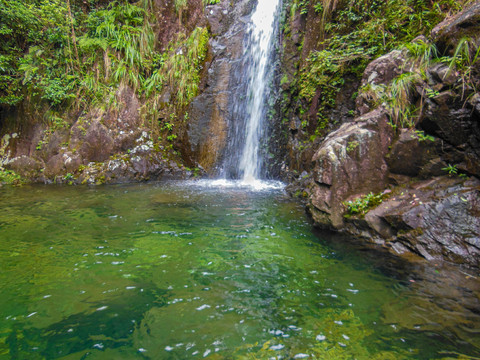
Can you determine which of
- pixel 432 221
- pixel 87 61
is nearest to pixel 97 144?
pixel 87 61

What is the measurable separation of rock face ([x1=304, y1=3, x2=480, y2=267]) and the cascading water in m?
4.90

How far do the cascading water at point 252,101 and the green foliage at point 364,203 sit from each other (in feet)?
17.3

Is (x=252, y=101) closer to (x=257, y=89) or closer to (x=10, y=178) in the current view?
(x=257, y=89)

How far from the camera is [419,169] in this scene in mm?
3709

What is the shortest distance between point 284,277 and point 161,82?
33.7ft

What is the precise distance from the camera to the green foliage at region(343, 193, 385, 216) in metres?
3.87

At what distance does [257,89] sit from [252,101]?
18.1 inches

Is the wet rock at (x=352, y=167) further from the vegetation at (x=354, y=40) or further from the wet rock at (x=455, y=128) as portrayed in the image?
the wet rock at (x=455, y=128)

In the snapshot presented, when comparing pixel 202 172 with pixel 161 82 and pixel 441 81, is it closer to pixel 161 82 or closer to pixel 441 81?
pixel 161 82

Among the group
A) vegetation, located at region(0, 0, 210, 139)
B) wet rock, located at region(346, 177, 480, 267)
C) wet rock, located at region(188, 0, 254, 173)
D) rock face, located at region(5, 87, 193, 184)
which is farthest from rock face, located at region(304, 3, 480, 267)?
vegetation, located at region(0, 0, 210, 139)

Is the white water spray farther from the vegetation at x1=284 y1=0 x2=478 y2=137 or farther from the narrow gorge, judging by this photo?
the vegetation at x1=284 y1=0 x2=478 y2=137

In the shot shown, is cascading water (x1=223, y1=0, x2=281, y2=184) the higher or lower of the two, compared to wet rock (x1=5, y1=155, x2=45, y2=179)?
higher

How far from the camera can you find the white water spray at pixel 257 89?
30.6 ft

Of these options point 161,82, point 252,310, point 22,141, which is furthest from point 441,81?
point 22,141
